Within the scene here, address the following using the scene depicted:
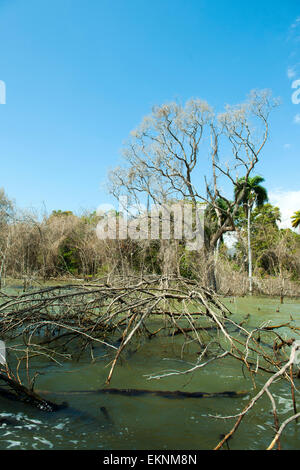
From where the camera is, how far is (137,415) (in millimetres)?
3518

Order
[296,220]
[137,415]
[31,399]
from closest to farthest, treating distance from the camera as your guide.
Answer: [137,415] → [31,399] → [296,220]

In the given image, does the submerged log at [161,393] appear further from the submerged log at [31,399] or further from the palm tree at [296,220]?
the palm tree at [296,220]

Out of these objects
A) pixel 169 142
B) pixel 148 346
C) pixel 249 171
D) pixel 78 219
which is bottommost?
pixel 148 346

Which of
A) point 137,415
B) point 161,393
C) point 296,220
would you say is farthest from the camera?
point 296,220

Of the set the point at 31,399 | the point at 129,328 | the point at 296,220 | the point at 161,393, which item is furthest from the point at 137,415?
the point at 296,220

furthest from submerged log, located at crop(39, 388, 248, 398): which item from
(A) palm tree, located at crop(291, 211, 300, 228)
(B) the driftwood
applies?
(A) palm tree, located at crop(291, 211, 300, 228)

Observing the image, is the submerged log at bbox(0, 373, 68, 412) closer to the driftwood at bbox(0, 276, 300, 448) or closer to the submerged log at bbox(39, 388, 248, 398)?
the driftwood at bbox(0, 276, 300, 448)

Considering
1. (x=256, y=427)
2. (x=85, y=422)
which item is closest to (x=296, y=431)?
(x=256, y=427)

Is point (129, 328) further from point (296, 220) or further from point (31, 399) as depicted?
point (296, 220)

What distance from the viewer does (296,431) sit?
3.25 m

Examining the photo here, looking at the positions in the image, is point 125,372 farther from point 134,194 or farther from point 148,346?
point 134,194

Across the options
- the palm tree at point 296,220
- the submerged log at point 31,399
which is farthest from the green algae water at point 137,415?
the palm tree at point 296,220

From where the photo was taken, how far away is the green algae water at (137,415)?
298 centimetres
